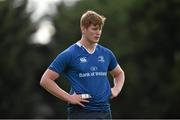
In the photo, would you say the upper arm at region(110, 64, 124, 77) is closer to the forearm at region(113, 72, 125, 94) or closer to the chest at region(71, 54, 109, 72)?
the forearm at region(113, 72, 125, 94)

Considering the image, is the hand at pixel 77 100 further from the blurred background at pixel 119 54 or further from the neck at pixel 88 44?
the blurred background at pixel 119 54

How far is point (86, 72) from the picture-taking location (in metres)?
7.91

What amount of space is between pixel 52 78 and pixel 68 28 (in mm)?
50660

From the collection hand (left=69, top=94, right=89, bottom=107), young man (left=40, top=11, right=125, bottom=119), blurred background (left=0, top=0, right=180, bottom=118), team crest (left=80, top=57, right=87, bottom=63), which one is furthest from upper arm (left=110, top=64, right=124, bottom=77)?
blurred background (left=0, top=0, right=180, bottom=118)

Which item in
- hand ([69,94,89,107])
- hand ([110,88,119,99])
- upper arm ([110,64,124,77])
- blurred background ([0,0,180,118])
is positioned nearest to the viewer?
hand ([69,94,89,107])

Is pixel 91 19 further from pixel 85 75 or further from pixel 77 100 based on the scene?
pixel 77 100

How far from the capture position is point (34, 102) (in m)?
52.0

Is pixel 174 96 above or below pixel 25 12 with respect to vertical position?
below

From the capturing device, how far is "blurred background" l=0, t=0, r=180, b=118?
155 ft

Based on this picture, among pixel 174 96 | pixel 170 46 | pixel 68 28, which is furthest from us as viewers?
pixel 68 28

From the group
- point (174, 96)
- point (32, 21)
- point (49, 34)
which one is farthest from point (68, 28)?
point (174, 96)

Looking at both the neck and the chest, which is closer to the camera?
the chest

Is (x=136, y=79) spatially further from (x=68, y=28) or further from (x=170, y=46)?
(x=68, y=28)

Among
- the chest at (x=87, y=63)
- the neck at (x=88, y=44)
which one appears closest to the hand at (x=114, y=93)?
the chest at (x=87, y=63)
